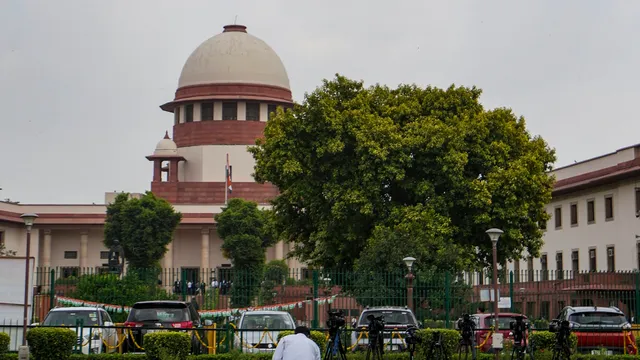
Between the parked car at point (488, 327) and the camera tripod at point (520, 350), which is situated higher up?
the parked car at point (488, 327)

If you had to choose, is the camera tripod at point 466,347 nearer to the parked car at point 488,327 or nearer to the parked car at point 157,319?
the parked car at point 488,327

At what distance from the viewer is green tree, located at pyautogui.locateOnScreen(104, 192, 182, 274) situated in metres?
94.9

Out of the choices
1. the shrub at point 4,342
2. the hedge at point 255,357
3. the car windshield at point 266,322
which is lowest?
the hedge at point 255,357

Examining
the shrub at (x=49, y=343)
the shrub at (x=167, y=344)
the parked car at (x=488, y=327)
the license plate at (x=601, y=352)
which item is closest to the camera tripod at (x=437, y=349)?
the parked car at (x=488, y=327)

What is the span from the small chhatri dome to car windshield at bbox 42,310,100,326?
241 ft

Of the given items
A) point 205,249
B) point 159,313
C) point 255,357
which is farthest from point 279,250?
point 255,357

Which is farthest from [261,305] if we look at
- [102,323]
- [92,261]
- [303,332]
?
[92,261]

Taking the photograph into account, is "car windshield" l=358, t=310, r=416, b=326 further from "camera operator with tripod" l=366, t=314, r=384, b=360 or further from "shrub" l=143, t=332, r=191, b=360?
"shrub" l=143, t=332, r=191, b=360

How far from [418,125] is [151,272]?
1577 centimetres

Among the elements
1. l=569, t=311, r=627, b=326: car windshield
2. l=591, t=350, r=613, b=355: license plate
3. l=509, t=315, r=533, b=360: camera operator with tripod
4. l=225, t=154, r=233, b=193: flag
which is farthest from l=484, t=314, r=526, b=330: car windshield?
l=225, t=154, r=233, b=193: flag

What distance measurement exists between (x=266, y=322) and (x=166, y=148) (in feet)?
246

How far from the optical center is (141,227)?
312 ft

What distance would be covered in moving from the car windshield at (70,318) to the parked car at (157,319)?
106cm

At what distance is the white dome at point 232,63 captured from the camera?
360 ft
